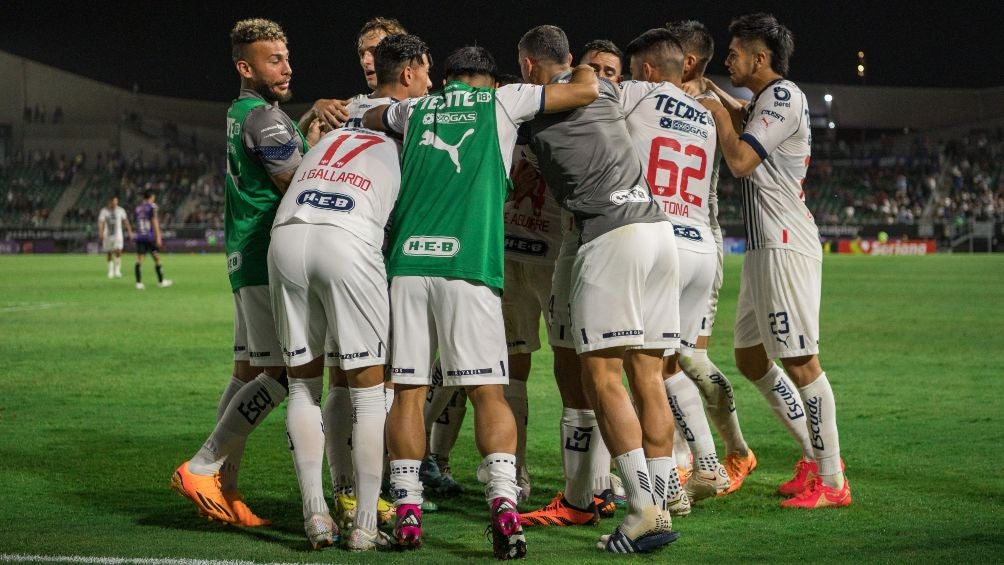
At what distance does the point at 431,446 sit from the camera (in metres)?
6.74

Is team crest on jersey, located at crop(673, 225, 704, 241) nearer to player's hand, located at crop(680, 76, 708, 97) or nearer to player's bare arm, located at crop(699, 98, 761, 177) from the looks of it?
player's bare arm, located at crop(699, 98, 761, 177)

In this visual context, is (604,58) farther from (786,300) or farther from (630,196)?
(786,300)

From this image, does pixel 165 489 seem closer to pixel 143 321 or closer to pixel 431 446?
pixel 431 446

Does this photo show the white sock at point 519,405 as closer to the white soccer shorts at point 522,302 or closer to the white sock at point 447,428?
the white soccer shorts at point 522,302

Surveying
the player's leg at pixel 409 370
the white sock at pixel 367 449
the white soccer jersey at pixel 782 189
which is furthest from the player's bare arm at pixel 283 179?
the white soccer jersey at pixel 782 189

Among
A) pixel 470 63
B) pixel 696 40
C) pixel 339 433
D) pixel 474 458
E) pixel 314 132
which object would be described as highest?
pixel 696 40

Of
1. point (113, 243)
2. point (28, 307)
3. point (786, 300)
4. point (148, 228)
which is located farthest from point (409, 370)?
point (113, 243)

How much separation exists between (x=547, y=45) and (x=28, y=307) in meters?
16.5

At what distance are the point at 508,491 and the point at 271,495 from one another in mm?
2022

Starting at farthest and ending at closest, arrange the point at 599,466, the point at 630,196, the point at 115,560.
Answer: the point at 599,466 < the point at 630,196 < the point at 115,560

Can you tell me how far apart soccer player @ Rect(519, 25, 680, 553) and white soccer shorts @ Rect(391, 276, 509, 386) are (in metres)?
0.44

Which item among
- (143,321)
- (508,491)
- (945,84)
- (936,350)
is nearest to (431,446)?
(508,491)

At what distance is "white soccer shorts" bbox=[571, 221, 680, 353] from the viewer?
16.7 feet

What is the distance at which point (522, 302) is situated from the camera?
652 cm
